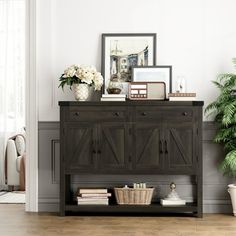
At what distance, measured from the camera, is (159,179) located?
5.27m

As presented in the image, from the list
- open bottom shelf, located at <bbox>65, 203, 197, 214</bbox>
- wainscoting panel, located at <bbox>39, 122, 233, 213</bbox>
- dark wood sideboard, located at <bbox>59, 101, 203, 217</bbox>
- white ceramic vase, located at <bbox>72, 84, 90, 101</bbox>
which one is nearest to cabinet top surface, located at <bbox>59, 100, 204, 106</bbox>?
dark wood sideboard, located at <bbox>59, 101, 203, 217</bbox>

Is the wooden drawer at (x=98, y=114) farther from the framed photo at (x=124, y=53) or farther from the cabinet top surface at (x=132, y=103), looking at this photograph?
the framed photo at (x=124, y=53)

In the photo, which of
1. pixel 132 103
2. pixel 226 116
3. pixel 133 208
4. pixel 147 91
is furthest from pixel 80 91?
pixel 226 116

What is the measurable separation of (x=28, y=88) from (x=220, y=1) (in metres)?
2.00

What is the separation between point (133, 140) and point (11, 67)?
286 cm

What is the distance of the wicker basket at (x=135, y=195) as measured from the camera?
502cm

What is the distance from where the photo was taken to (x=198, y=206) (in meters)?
4.95

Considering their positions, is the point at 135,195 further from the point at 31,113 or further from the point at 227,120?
the point at 31,113

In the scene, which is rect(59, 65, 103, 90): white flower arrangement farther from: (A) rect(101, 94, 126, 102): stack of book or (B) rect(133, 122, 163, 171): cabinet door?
(B) rect(133, 122, 163, 171): cabinet door

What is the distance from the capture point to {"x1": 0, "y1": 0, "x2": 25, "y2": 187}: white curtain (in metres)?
7.18

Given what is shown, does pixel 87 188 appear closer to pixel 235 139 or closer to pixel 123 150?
pixel 123 150

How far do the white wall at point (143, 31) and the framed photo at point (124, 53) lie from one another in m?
0.07

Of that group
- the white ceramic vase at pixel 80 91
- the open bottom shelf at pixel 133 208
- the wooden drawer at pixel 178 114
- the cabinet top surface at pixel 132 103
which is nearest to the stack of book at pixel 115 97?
the cabinet top surface at pixel 132 103

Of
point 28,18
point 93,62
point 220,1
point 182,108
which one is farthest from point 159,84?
point 28,18
